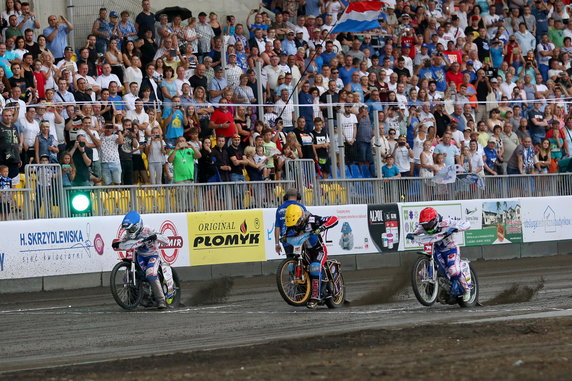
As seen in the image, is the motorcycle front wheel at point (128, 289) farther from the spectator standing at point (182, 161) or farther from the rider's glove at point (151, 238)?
the spectator standing at point (182, 161)

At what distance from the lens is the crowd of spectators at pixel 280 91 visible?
2202 cm

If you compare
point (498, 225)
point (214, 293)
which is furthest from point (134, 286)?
point (498, 225)

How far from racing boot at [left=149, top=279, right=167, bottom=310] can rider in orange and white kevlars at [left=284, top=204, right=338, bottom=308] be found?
209 cm

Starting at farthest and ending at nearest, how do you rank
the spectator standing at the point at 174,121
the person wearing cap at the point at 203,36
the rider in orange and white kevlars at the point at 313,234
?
the person wearing cap at the point at 203,36, the spectator standing at the point at 174,121, the rider in orange and white kevlars at the point at 313,234

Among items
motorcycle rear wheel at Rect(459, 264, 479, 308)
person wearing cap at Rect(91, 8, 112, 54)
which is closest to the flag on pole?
person wearing cap at Rect(91, 8, 112, 54)

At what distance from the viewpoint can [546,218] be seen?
2767cm

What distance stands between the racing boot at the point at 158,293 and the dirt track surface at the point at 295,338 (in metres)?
0.37

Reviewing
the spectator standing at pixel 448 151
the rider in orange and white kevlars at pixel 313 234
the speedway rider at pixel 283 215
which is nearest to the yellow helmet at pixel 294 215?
the rider in orange and white kevlars at pixel 313 234

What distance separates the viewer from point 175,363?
402 inches

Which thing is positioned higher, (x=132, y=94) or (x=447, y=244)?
(x=132, y=94)

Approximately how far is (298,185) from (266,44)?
445 cm

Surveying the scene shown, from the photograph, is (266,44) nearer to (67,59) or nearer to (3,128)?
(67,59)

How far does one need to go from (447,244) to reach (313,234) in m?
1.94

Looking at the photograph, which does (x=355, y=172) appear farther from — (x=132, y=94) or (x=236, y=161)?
(x=132, y=94)
